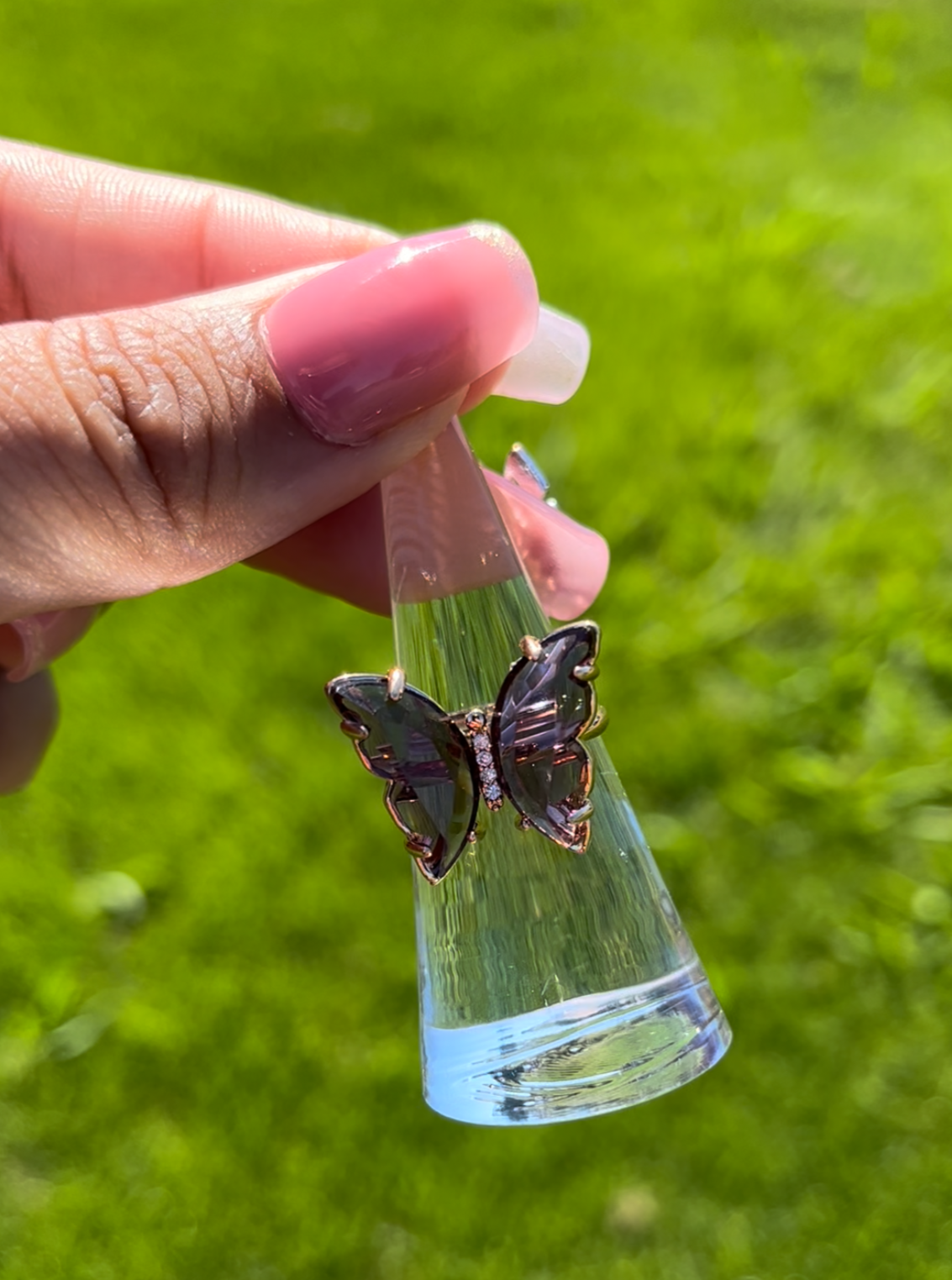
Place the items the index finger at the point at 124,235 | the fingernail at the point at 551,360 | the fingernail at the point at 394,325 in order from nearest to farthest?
the fingernail at the point at 394,325 < the fingernail at the point at 551,360 < the index finger at the point at 124,235

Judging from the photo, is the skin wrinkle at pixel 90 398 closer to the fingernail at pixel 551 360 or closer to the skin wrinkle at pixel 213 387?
the skin wrinkle at pixel 213 387

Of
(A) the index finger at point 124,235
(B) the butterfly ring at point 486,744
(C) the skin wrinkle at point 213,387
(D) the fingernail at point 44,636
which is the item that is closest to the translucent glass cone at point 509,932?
(B) the butterfly ring at point 486,744

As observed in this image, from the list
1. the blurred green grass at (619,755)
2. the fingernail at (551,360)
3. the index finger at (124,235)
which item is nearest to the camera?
the fingernail at (551,360)

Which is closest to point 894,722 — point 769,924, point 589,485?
point 769,924

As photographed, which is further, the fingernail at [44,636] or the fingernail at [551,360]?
the fingernail at [44,636]

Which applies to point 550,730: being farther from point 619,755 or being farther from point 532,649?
point 619,755

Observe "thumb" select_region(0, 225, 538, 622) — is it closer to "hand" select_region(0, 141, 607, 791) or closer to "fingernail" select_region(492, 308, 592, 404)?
"hand" select_region(0, 141, 607, 791)

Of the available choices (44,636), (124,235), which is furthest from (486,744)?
(124,235)
